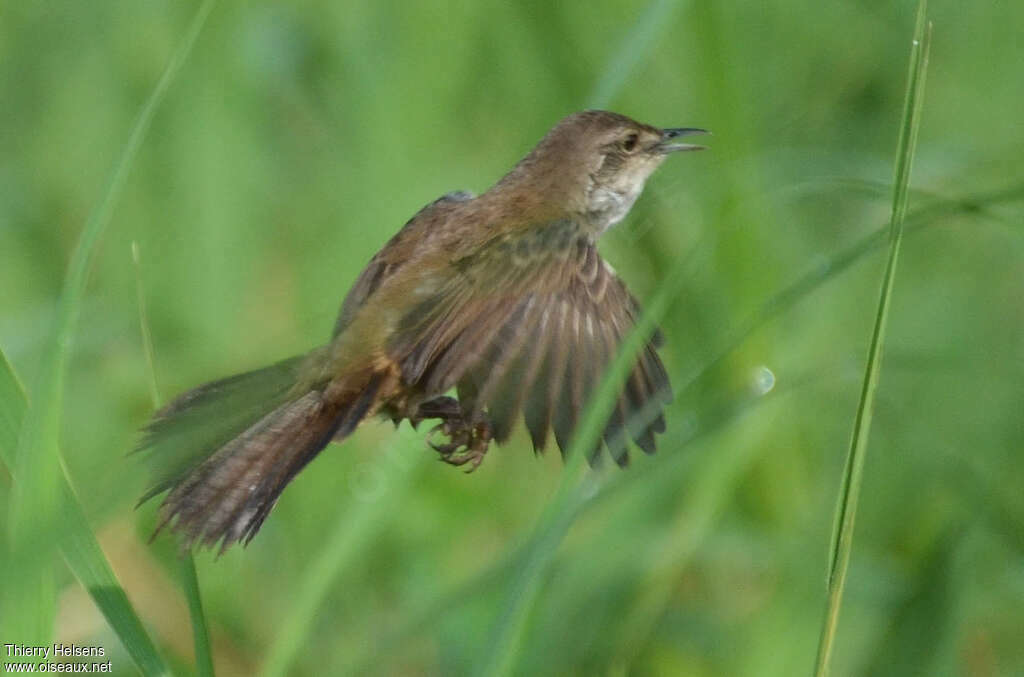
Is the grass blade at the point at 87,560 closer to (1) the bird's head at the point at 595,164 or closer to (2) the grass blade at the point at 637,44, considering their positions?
(2) the grass blade at the point at 637,44

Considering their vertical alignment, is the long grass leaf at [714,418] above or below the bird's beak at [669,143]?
below

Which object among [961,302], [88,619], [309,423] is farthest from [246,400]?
[961,302]

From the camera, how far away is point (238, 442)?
9.62ft

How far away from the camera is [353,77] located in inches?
218

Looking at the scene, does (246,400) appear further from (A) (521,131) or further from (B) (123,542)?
(A) (521,131)

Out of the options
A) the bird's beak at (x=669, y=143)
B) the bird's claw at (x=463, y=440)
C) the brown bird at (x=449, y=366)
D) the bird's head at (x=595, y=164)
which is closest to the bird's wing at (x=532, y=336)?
the brown bird at (x=449, y=366)

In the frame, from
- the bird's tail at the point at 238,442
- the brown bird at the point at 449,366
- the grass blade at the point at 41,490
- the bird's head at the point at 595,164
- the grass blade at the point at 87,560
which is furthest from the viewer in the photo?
the bird's head at the point at 595,164

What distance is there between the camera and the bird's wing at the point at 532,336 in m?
3.17

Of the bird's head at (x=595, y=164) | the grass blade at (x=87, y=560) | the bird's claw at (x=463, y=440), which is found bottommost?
the grass blade at (x=87, y=560)

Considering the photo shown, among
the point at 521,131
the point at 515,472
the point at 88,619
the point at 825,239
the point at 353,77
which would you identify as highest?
the point at 353,77

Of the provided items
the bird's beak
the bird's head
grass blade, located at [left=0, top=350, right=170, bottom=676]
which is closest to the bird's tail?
grass blade, located at [left=0, top=350, right=170, bottom=676]

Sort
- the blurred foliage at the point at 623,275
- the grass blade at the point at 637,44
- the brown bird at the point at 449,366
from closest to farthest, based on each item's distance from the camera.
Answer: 1. the brown bird at the point at 449,366
2. the grass blade at the point at 637,44
3. the blurred foliage at the point at 623,275

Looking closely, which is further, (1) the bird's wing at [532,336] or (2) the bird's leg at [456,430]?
(2) the bird's leg at [456,430]

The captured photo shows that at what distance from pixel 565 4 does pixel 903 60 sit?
116 cm
